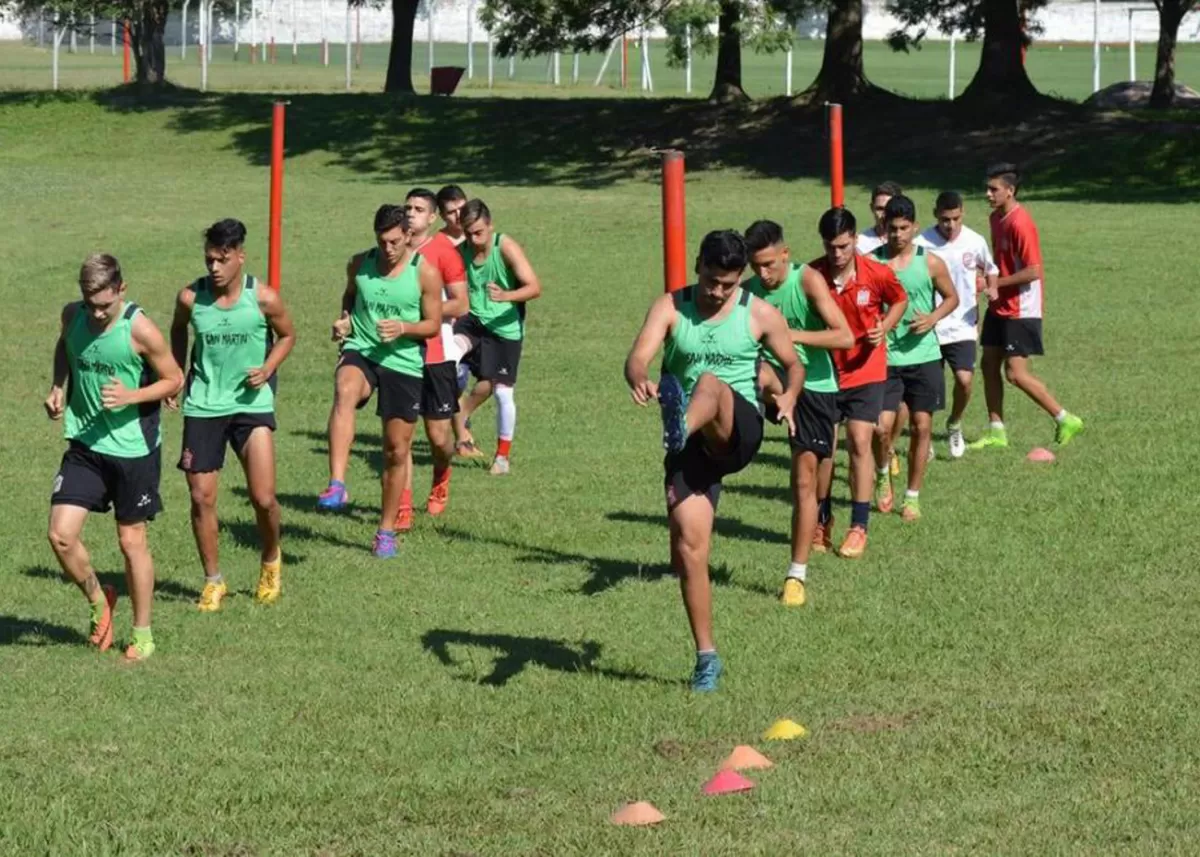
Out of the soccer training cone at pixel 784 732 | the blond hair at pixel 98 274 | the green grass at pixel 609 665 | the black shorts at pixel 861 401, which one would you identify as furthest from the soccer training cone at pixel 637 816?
the black shorts at pixel 861 401

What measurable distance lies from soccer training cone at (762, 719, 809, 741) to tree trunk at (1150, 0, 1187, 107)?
3633 centimetres

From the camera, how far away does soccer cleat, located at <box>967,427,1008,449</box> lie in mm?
15644

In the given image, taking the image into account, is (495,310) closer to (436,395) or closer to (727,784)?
(436,395)

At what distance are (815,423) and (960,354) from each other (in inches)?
139

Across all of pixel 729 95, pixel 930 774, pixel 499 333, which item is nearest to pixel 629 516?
pixel 499 333

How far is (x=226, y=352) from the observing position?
10.8m

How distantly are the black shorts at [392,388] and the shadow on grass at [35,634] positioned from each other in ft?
8.11

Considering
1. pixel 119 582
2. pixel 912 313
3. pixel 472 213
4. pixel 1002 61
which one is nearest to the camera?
pixel 119 582

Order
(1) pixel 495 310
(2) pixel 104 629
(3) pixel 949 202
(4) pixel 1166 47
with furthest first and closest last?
(4) pixel 1166 47 < (1) pixel 495 310 < (3) pixel 949 202 < (2) pixel 104 629

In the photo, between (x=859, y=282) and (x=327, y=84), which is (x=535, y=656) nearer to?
(x=859, y=282)

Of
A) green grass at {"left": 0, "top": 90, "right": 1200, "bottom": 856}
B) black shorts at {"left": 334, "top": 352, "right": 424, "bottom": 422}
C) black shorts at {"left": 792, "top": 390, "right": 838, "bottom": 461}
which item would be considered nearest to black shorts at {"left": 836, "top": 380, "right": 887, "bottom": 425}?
black shorts at {"left": 792, "top": 390, "right": 838, "bottom": 461}

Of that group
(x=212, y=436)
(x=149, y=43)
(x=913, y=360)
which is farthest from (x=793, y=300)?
(x=149, y=43)

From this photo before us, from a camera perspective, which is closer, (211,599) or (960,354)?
(211,599)

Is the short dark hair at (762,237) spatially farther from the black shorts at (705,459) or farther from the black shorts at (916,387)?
the black shorts at (916,387)
